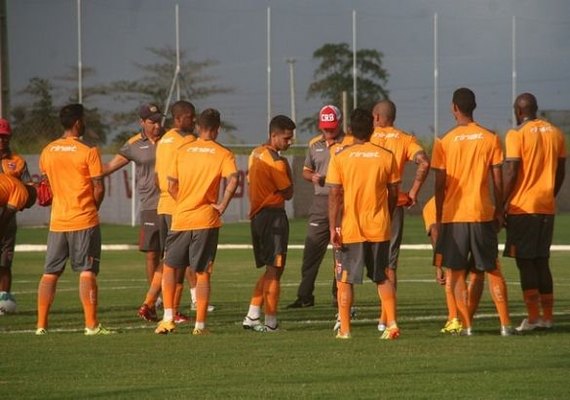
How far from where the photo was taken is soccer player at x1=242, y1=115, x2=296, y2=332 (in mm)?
15922

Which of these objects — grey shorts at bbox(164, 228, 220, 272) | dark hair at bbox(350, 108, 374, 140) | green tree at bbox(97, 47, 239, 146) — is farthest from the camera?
green tree at bbox(97, 47, 239, 146)

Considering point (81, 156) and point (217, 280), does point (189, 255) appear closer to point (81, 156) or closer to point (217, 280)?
point (81, 156)

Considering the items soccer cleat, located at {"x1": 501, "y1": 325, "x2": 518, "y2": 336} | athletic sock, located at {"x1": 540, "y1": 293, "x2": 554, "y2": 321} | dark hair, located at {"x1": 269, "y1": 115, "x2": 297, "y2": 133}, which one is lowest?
soccer cleat, located at {"x1": 501, "y1": 325, "x2": 518, "y2": 336}

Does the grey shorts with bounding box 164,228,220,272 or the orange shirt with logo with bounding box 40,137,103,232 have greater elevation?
the orange shirt with logo with bounding box 40,137,103,232

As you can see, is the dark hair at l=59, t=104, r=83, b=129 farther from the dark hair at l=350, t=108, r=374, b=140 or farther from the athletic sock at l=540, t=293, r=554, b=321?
the athletic sock at l=540, t=293, r=554, b=321

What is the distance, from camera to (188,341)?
1452cm

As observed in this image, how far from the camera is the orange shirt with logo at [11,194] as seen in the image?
14.9 m

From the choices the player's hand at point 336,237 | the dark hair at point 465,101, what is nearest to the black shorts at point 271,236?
the player's hand at point 336,237

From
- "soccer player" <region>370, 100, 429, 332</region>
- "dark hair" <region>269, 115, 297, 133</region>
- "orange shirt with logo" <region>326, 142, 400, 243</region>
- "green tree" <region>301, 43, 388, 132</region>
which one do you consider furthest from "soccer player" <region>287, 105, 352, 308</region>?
"green tree" <region>301, 43, 388, 132</region>

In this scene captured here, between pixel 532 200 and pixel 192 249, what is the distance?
3406mm

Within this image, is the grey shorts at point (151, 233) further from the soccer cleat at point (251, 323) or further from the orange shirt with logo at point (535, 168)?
the orange shirt with logo at point (535, 168)

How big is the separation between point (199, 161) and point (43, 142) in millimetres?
27468

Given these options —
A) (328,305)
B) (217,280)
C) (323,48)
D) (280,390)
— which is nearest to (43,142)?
(323,48)

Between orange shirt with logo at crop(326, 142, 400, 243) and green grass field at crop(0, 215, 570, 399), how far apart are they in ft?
3.38
